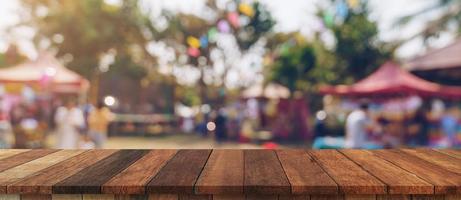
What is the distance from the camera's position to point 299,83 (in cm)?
2373

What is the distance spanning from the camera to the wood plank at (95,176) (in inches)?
66.8

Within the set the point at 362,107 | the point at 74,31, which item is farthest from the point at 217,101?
the point at 362,107

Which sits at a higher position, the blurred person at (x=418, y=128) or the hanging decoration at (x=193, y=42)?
the hanging decoration at (x=193, y=42)

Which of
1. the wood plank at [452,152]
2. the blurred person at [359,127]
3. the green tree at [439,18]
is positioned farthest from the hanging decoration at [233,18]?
the wood plank at [452,152]

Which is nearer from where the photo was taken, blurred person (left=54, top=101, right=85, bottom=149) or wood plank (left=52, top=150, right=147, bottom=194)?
wood plank (left=52, top=150, right=147, bottom=194)

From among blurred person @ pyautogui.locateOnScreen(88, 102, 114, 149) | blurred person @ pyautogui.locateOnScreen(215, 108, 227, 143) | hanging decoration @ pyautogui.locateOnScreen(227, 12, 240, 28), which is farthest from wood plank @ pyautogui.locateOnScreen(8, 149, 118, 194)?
hanging decoration @ pyautogui.locateOnScreen(227, 12, 240, 28)

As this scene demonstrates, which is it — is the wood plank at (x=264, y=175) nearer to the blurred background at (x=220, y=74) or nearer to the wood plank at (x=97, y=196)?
the wood plank at (x=97, y=196)

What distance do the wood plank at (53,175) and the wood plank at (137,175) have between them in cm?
19

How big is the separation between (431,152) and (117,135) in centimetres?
1876

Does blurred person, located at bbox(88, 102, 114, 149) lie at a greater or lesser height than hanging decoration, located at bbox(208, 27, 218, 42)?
lesser

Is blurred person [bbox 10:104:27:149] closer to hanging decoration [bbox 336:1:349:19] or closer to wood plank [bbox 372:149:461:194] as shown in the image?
wood plank [bbox 372:149:461:194]

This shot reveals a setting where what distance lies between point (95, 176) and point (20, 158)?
70 cm

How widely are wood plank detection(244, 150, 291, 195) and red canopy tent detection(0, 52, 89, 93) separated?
1138 cm

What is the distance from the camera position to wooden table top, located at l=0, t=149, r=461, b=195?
1692 mm
